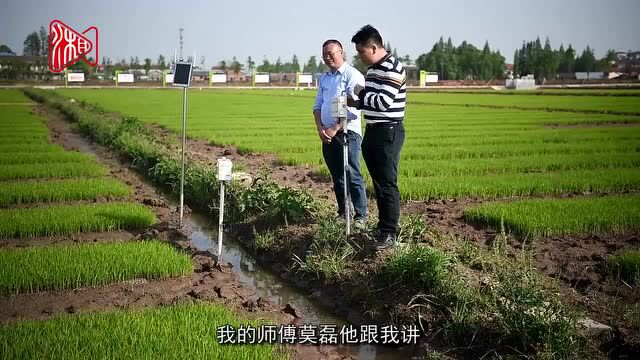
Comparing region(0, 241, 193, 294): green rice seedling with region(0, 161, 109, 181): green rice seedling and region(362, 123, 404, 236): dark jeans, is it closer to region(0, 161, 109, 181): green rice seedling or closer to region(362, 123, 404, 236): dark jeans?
region(362, 123, 404, 236): dark jeans

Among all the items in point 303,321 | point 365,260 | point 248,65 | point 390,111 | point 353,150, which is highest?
point 248,65

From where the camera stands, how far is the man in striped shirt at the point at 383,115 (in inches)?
183

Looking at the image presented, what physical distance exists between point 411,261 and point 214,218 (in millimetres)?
4037

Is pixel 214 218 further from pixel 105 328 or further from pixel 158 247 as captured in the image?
pixel 105 328

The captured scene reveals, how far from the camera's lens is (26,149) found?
41.7 feet

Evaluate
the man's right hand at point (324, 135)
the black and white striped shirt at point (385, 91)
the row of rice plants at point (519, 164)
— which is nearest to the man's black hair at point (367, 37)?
the black and white striped shirt at point (385, 91)

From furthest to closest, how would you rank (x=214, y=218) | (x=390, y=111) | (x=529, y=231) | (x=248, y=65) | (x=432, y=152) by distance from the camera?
(x=248, y=65)
(x=432, y=152)
(x=214, y=218)
(x=529, y=231)
(x=390, y=111)

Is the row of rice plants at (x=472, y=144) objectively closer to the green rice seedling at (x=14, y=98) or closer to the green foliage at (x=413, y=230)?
the green foliage at (x=413, y=230)

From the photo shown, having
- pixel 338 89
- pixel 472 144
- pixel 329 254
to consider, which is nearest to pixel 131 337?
pixel 329 254

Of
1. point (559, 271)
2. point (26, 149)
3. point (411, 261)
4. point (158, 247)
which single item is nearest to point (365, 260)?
point (411, 261)

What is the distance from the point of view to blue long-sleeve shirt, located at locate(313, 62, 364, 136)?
5.43m

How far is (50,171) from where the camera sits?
32.4 ft

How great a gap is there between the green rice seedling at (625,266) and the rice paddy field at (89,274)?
124 inches

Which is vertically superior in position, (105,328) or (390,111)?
(390,111)
